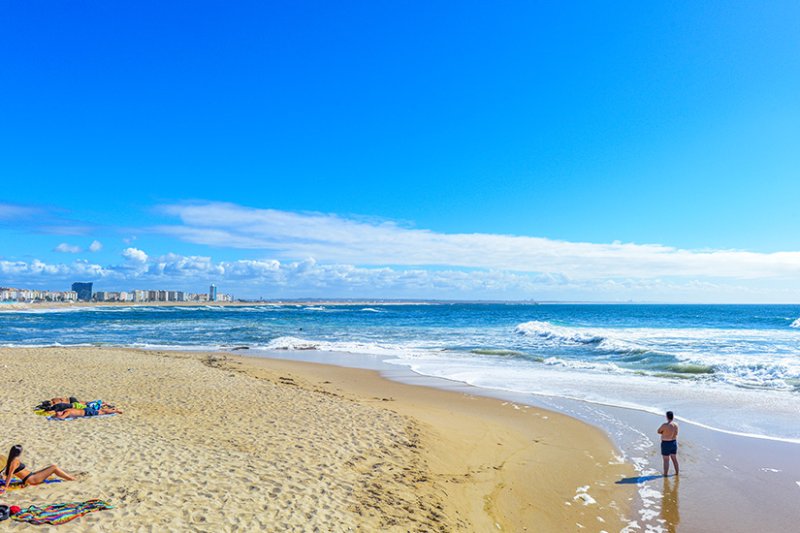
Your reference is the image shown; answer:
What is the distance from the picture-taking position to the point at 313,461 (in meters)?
7.95

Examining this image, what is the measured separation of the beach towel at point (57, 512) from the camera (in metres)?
Result: 5.41

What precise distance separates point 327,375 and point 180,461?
490 inches

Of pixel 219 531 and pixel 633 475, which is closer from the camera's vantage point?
pixel 219 531

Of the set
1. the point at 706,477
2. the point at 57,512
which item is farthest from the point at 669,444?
the point at 57,512

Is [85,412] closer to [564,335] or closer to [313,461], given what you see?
[313,461]

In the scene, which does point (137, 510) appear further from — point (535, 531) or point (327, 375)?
point (327, 375)

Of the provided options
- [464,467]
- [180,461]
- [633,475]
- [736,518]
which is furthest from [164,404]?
[736,518]

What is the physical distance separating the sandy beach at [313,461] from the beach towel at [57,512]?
0.15 metres

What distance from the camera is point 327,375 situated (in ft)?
65.7

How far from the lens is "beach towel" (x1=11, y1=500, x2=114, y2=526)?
17.7 ft

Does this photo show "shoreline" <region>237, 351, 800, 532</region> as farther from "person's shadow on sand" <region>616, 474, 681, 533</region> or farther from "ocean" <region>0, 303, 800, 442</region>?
"ocean" <region>0, 303, 800, 442</region>

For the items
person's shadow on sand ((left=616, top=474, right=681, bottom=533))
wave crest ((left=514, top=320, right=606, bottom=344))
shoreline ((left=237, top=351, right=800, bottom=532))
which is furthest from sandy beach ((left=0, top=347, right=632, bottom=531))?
wave crest ((left=514, top=320, right=606, bottom=344))

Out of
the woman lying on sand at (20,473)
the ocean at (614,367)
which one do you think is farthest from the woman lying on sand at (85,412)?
the ocean at (614,367)

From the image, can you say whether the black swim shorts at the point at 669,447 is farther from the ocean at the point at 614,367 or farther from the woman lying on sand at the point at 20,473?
the woman lying on sand at the point at 20,473
